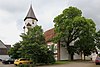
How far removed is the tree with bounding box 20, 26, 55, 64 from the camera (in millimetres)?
43044

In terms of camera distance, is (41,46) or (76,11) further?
(76,11)

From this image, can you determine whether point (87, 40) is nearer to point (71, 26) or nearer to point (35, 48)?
point (71, 26)

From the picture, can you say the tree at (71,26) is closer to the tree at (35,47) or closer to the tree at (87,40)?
the tree at (87,40)

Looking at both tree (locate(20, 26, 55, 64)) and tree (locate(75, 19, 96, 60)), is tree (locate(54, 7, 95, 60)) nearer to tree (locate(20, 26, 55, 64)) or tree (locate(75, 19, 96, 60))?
tree (locate(75, 19, 96, 60))

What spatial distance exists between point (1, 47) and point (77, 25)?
54.5m

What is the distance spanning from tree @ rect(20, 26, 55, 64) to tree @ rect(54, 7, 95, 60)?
811cm

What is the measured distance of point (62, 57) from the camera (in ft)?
194

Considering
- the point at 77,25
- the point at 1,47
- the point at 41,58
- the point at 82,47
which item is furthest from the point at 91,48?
the point at 1,47

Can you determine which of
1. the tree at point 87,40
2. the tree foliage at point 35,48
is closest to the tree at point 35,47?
the tree foliage at point 35,48

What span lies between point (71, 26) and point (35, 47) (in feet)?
42.3

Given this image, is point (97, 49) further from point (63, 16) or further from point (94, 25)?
point (63, 16)

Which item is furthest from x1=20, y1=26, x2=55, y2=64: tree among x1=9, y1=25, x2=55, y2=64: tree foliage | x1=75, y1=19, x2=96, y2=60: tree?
x1=75, y1=19, x2=96, y2=60: tree

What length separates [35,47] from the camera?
141 feet

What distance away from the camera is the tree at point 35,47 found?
43.0 metres
